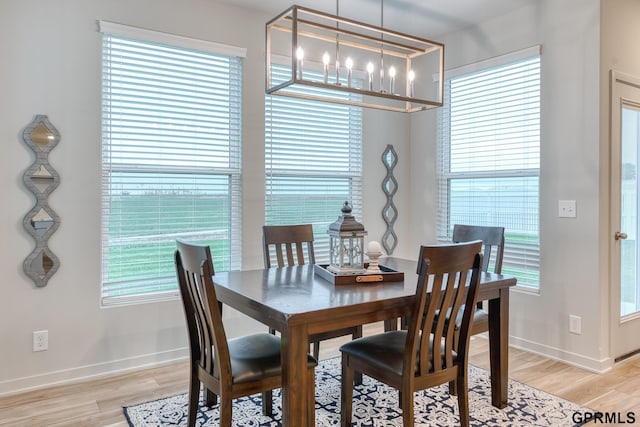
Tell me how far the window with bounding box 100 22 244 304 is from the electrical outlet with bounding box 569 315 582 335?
254 cm

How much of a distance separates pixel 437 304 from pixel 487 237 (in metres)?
1.15

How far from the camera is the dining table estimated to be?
183 centimetres

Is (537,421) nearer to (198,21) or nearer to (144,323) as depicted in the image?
(144,323)

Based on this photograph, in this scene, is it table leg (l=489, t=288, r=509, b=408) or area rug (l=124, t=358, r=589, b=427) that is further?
table leg (l=489, t=288, r=509, b=408)

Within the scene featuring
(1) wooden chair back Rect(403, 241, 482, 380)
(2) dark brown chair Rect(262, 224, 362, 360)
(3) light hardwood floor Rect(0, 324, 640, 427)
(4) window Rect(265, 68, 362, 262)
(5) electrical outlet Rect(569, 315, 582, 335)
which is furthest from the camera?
(4) window Rect(265, 68, 362, 262)

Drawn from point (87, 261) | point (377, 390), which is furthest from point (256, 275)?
point (87, 261)

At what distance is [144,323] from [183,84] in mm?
1757

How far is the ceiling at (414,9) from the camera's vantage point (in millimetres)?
3514

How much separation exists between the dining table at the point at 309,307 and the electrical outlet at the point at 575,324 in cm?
100

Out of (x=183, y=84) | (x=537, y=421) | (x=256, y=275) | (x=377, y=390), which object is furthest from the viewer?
(x=183, y=84)

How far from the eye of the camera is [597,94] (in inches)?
123

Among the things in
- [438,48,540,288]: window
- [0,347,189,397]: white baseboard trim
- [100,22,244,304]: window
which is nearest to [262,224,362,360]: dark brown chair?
[100,22,244,304]: window

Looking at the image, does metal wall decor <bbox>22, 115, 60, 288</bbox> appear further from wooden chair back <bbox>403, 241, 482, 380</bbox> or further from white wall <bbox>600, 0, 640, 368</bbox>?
white wall <bbox>600, 0, 640, 368</bbox>

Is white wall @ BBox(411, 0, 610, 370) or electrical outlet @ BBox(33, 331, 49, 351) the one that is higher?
white wall @ BBox(411, 0, 610, 370)
